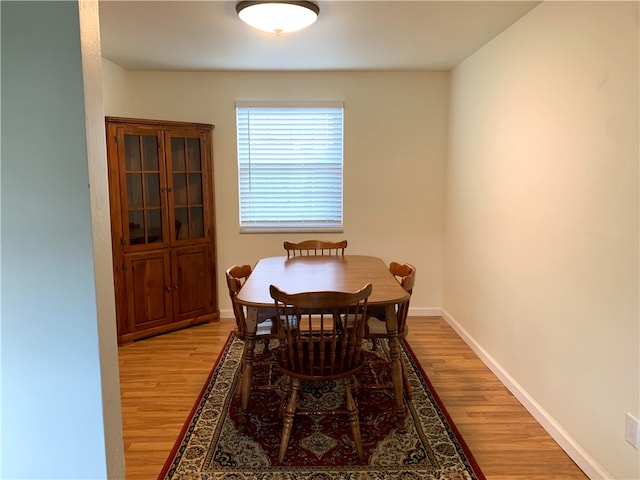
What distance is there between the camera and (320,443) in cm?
228

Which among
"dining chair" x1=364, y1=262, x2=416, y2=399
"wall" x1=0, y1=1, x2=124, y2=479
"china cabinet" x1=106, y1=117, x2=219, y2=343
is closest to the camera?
"wall" x1=0, y1=1, x2=124, y2=479

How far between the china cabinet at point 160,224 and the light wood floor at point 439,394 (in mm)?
253

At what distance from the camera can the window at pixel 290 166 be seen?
4.23 meters

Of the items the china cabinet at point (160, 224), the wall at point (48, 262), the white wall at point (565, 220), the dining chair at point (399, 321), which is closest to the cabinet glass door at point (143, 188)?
the china cabinet at point (160, 224)

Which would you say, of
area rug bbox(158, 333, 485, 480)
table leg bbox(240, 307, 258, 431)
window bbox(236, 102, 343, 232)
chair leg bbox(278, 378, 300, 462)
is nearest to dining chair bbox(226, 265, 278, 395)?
table leg bbox(240, 307, 258, 431)

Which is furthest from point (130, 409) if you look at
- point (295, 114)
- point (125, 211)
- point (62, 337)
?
point (295, 114)

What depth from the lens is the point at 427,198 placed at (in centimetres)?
434

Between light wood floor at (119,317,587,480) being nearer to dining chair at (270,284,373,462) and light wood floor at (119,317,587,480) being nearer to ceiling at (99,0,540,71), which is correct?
dining chair at (270,284,373,462)

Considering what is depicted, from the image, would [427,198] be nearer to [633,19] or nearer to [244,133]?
[244,133]

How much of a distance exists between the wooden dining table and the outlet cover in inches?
39.4

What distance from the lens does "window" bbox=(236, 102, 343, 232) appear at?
4234 mm

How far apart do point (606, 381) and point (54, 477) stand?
2.10 metres

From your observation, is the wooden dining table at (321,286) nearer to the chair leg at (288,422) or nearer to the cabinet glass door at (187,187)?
the chair leg at (288,422)

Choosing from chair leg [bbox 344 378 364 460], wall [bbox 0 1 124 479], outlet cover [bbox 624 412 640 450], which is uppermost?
wall [bbox 0 1 124 479]
